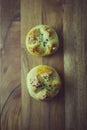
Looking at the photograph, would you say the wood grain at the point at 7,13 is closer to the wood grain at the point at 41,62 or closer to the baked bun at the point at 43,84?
the wood grain at the point at 41,62

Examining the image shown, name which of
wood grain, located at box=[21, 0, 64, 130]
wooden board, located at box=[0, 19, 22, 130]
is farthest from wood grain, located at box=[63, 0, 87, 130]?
wooden board, located at box=[0, 19, 22, 130]

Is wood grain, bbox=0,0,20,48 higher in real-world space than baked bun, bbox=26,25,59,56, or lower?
higher

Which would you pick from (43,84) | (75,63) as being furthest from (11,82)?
(75,63)

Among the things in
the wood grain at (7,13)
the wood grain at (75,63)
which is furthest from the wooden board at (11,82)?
the wood grain at (75,63)

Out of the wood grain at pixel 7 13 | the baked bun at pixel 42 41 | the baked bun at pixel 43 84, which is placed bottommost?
the baked bun at pixel 43 84

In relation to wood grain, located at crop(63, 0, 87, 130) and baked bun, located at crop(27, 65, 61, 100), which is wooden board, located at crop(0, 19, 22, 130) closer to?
baked bun, located at crop(27, 65, 61, 100)
